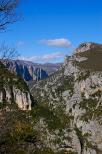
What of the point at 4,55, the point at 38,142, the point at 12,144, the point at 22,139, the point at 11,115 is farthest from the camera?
the point at 38,142

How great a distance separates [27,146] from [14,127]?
4553 mm

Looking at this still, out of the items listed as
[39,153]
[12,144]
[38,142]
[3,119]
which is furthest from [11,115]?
[39,153]

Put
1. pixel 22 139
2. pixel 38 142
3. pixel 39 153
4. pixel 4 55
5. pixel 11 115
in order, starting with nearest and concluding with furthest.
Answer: pixel 4 55 → pixel 11 115 → pixel 22 139 → pixel 38 142 → pixel 39 153

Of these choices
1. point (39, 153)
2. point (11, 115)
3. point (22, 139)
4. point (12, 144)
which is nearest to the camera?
point (11, 115)

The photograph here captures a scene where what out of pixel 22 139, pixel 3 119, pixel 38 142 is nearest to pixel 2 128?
pixel 3 119

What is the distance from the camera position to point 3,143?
A: 31359 mm

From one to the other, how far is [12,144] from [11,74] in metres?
6.28

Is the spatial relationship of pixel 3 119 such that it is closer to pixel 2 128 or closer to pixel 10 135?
pixel 2 128

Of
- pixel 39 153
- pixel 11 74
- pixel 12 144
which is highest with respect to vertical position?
pixel 11 74

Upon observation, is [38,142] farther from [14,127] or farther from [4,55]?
[4,55]

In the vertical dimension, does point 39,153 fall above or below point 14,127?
below

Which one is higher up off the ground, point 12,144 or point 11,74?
point 11,74

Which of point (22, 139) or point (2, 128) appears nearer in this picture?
point (2, 128)

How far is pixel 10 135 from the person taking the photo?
A: 3334 centimetres
